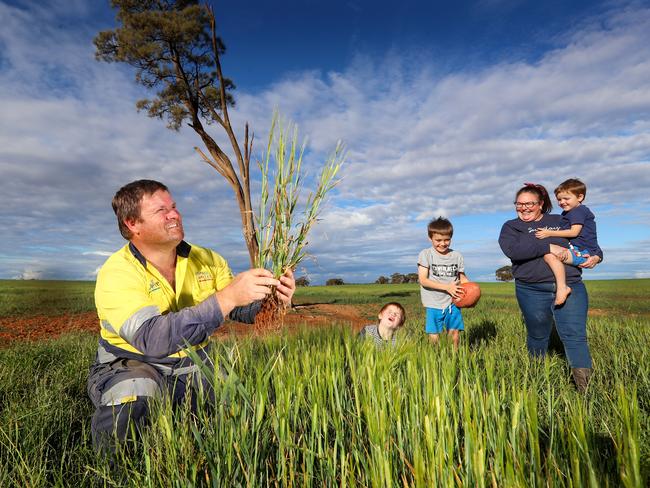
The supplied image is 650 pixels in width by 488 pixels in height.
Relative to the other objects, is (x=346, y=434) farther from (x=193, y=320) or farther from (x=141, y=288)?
(x=141, y=288)

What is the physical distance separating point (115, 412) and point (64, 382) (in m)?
2.17

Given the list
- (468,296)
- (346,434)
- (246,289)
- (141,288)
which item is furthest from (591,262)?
(141,288)

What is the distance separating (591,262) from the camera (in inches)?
185

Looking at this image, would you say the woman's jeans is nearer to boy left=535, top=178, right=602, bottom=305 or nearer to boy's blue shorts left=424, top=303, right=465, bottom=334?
boy left=535, top=178, right=602, bottom=305

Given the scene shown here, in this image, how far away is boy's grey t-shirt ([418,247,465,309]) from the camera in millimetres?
5746

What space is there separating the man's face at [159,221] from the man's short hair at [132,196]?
34mm

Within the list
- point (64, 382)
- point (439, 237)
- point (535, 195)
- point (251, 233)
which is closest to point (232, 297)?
point (251, 233)

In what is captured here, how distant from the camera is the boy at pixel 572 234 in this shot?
4.16 m

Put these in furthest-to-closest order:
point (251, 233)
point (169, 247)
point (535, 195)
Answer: point (535, 195)
point (169, 247)
point (251, 233)

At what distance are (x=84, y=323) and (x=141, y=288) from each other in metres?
8.84

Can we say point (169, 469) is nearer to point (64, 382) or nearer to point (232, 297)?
point (232, 297)

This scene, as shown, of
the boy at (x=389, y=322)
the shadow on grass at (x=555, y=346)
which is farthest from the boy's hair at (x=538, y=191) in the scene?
the shadow on grass at (x=555, y=346)

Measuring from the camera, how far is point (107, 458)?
2152 mm

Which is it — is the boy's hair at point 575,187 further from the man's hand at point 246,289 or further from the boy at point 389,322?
the man's hand at point 246,289
